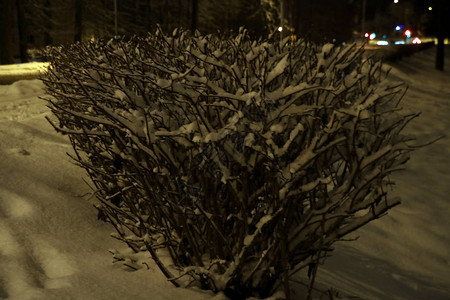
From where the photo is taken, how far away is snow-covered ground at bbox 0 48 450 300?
414 cm

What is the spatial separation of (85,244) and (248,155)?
1.96 m

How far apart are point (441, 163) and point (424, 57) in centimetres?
2919

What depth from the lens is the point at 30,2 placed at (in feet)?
113

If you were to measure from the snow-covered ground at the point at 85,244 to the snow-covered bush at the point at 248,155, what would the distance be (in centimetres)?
37

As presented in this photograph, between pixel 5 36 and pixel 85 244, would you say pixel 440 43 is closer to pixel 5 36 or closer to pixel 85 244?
pixel 5 36

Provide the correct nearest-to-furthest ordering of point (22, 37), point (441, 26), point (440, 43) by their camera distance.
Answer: point (22, 37), point (440, 43), point (441, 26)

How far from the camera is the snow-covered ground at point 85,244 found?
13.6 feet

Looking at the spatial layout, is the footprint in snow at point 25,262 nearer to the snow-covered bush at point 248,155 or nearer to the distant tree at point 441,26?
the snow-covered bush at point 248,155

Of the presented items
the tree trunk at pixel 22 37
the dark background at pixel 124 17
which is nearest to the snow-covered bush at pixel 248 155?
the dark background at pixel 124 17

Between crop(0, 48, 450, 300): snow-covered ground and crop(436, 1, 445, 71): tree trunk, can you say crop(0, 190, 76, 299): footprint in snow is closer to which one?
crop(0, 48, 450, 300): snow-covered ground

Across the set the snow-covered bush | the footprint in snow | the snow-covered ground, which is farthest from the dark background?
the snow-covered bush

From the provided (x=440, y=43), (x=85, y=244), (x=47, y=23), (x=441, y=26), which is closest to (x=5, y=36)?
(x=47, y=23)

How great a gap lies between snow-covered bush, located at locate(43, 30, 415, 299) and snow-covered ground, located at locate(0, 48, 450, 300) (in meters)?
0.37

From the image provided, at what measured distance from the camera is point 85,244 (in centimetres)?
495
